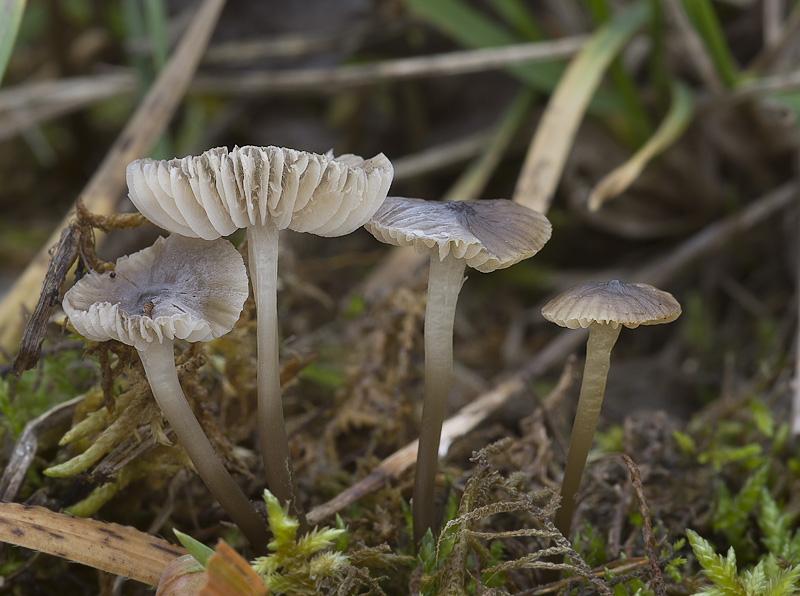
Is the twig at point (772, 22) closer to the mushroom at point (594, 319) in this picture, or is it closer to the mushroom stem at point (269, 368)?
the mushroom at point (594, 319)

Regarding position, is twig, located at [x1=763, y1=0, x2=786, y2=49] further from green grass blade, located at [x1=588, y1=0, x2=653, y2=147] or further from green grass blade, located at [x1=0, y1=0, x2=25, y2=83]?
green grass blade, located at [x1=0, y1=0, x2=25, y2=83]

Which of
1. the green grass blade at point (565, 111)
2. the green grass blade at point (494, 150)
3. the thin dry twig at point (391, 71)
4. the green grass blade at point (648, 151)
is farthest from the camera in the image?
the green grass blade at point (494, 150)

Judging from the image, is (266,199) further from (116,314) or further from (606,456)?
(606,456)

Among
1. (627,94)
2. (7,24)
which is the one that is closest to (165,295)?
(7,24)

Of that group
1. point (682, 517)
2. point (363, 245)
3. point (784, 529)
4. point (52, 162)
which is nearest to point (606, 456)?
point (682, 517)

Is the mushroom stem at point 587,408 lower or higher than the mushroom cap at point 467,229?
lower

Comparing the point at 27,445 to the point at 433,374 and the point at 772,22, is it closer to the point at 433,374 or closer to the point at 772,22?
the point at 433,374

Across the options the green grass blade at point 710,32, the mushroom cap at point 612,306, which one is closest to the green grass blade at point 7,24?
the mushroom cap at point 612,306

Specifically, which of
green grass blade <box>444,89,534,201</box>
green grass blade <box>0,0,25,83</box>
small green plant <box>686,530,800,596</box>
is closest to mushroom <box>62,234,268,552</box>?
green grass blade <box>0,0,25,83</box>
